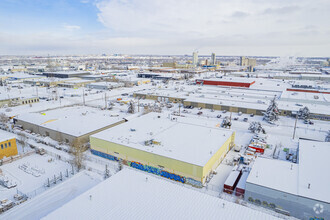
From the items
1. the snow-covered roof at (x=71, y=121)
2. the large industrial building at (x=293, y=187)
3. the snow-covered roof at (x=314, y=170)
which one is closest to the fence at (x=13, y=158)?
the snow-covered roof at (x=71, y=121)

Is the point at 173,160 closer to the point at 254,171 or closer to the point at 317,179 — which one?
the point at 254,171

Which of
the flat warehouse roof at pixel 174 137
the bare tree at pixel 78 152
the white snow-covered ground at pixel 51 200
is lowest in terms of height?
the white snow-covered ground at pixel 51 200

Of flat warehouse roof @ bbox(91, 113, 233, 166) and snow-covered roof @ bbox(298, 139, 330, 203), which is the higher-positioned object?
flat warehouse roof @ bbox(91, 113, 233, 166)

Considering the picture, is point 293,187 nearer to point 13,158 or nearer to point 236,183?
point 236,183

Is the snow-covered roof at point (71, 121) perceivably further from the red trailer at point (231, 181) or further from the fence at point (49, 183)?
the red trailer at point (231, 181)

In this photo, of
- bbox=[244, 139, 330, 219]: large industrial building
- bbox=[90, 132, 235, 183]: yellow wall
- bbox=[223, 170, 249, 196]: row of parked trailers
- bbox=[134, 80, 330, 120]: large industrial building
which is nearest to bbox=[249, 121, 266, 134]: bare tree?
bbox=[90, 132, 235, 183]: yellow wall

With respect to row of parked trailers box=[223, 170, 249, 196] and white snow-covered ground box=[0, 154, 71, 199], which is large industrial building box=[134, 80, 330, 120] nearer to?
row of parked trailers box=[223, 170, 249, 196]
